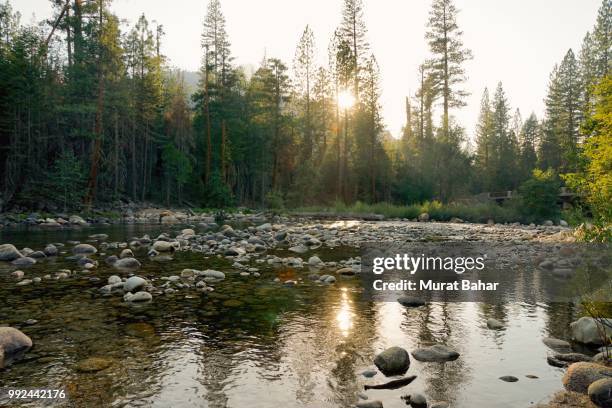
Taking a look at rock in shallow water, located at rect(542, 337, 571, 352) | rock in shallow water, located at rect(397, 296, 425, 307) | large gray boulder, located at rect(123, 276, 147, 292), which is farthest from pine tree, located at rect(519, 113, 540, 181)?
large gray boulder, located at rect(123, 276, 147, 292)

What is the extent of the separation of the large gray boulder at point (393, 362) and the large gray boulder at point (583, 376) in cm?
142

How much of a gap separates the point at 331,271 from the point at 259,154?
3443 centimetres

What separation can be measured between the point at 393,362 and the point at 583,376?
1.66 m

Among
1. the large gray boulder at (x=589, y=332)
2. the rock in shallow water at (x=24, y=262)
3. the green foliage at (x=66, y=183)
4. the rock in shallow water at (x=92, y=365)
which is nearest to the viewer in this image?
the rock in shallow water at (x=92, y=365)

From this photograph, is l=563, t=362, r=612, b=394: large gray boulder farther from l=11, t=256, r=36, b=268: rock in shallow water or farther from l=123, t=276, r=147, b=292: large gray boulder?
l=11, t=256, r=36, b=268: rock in shallow water

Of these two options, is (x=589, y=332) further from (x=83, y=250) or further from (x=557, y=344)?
(x=83, y=250)

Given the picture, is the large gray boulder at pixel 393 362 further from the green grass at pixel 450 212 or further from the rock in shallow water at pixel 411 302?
the green grass at pixel 450 212

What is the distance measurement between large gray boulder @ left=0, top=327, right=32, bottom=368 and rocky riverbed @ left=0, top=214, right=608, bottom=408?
0.6 inches

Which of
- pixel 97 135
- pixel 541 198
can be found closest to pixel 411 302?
pixel 541 198

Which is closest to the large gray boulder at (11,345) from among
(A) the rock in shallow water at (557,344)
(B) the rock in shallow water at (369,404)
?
(B) the rock in shallow water at (369,404)

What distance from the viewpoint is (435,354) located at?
14.7ft

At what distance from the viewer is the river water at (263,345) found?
143 inches

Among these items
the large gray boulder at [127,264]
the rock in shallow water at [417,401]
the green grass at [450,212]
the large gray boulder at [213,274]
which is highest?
the green grass at [450,212]

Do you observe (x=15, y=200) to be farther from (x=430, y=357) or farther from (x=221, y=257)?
(x=430, y=357)
